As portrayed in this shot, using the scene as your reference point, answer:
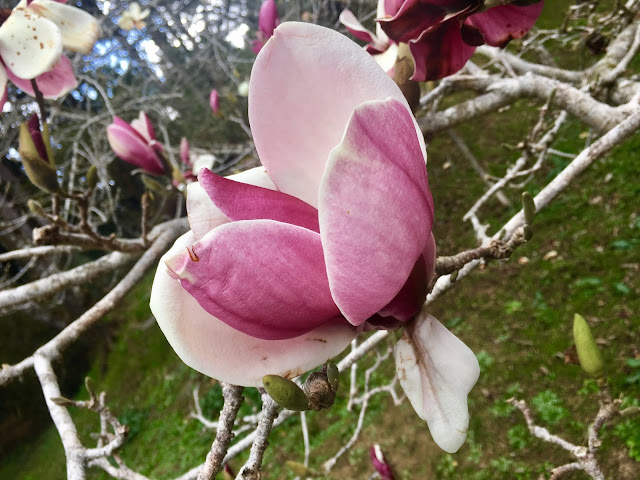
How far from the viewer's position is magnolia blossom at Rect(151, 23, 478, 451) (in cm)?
27

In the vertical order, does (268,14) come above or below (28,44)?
below

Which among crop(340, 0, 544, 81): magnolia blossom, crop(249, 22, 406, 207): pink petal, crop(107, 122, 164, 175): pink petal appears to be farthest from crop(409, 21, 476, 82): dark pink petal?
crop(107, 122, 164, 175): pink petal

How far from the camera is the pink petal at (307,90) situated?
310 millimetres

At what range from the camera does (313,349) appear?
0.34m

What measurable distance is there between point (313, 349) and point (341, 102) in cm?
17

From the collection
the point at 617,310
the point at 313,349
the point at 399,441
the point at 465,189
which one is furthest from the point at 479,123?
the point at 313,349

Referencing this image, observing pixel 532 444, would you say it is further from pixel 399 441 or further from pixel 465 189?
pixel 465 189

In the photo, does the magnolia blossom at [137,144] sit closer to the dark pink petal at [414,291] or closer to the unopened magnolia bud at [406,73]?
the unopened magnolia bud at [406,73]

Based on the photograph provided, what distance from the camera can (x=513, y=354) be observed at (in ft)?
7.07

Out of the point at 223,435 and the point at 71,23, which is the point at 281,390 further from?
the point at 71,23

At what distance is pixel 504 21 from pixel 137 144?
0.88m

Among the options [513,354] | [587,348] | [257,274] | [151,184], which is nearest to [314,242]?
[257,274]

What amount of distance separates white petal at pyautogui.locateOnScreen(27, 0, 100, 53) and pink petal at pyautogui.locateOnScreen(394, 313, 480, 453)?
2.15ft

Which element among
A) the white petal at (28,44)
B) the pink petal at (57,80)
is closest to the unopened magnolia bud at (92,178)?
the pink petal at (57,80)
